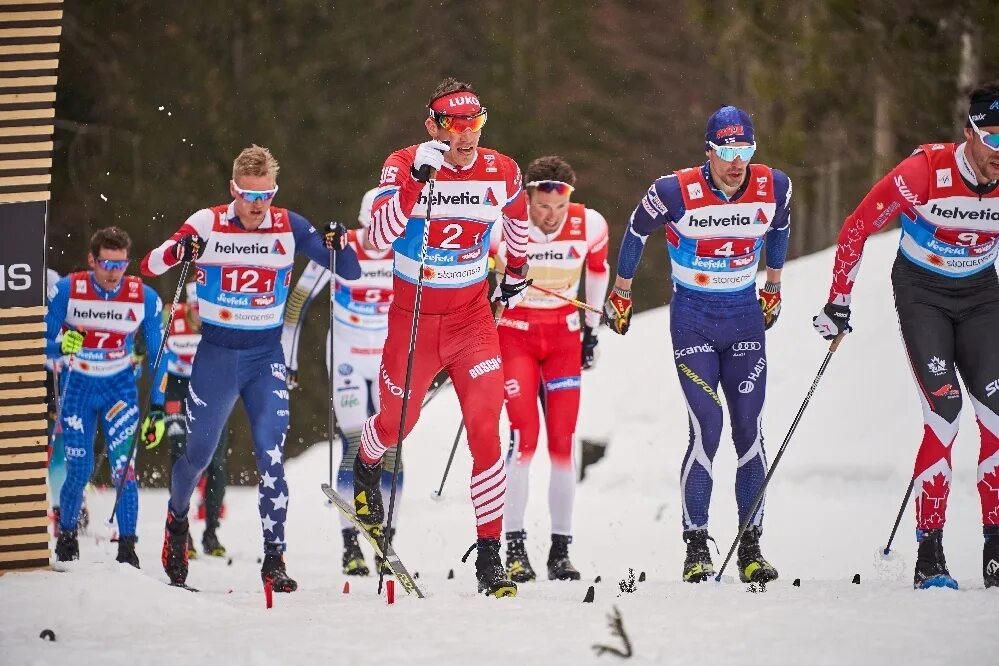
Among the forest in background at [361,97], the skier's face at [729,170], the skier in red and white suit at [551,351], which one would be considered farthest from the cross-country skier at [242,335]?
the forest in background at [361,97]

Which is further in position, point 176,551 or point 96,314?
point 96,314

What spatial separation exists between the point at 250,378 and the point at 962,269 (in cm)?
339

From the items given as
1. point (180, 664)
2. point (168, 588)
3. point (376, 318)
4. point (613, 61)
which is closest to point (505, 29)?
point (613, 61)

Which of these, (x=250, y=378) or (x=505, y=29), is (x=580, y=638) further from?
(x=505, y=29)

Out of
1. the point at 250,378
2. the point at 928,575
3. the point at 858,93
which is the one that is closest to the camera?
the point at 928,575

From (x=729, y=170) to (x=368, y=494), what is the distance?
2.23m

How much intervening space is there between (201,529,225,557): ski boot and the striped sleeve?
281 cm

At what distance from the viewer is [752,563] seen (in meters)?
5.88

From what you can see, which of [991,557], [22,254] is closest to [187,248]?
[22,254]

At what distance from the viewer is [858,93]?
17328 mm

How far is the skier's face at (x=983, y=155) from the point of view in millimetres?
5371

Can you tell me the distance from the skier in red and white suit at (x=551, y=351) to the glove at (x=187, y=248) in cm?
165

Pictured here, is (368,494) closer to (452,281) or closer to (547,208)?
(452,281)

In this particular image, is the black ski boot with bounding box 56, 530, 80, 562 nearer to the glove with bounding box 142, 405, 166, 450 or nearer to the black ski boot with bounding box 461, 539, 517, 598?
the glove with bounding box 142, 405, 166, 450
